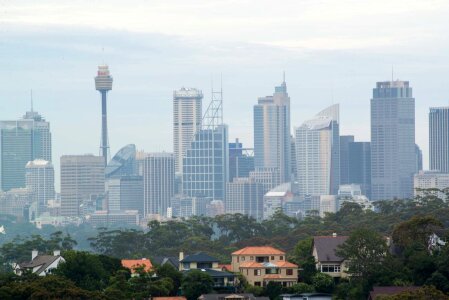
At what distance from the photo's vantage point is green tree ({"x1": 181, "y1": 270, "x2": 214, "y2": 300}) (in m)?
76.4

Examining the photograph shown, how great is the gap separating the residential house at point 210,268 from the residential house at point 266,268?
1081mm

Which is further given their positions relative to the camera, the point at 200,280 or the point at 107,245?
the point at 107,245

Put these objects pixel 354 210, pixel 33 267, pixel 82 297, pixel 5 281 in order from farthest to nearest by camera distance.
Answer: pixel 354 210 < pixel 33 267 < pixel 5 281 < pixel 82 297

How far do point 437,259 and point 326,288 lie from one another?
7228mm

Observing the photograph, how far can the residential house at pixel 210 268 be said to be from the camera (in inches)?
3155

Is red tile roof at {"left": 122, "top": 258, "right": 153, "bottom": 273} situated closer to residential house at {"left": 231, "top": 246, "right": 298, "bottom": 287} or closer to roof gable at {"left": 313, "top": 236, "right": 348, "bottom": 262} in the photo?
residential house at {"left": 231, "top": 246, "right": 298, "bottom": 287}

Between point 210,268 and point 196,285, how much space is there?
27.1ft

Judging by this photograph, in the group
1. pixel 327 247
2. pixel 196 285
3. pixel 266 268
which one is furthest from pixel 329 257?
pixel 196 285

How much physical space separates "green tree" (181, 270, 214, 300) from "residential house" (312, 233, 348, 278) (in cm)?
716

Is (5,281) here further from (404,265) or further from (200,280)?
(404,265)

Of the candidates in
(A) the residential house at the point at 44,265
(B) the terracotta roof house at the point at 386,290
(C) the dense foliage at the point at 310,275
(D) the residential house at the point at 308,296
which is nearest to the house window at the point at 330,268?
(C) the dense foliage at the point at 310,275

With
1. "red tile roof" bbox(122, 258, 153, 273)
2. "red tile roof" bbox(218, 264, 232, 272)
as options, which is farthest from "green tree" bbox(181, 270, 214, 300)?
"red tile roof" bbox(218, 264, 232, 272)

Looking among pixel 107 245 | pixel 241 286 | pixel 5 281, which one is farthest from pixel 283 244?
pixel 5 281

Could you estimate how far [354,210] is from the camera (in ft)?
497
